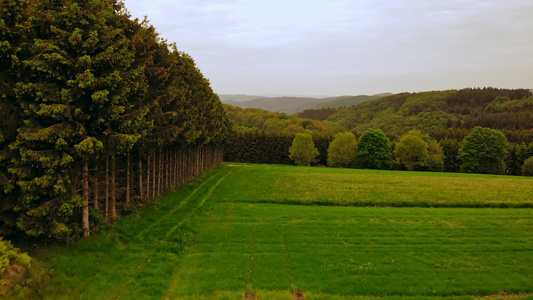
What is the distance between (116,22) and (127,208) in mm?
10599

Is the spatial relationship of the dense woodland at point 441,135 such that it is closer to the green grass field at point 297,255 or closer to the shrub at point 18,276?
the green grass field at point 297,255

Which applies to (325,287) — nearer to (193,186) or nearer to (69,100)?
(69,100)

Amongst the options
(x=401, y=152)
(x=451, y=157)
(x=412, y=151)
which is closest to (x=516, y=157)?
(x=451, y=157)

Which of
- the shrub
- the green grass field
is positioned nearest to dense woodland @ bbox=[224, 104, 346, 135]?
the green grass field

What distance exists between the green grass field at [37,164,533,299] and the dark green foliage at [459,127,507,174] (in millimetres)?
58934

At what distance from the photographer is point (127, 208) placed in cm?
1694

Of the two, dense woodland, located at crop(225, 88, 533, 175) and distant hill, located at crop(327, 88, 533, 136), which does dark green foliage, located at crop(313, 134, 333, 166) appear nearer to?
dense woodland, located at crop(225, 88, 533, 175)

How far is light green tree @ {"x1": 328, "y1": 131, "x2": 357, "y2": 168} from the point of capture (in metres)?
81.8

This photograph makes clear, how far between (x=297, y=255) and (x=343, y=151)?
7363 cm

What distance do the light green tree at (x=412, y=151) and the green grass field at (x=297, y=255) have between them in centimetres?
5936

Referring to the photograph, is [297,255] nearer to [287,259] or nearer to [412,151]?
[287,259]

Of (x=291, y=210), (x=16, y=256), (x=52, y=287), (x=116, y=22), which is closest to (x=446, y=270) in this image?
(x=291, y=210)

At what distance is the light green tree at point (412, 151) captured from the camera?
75.7 metres

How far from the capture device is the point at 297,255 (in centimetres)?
1208
